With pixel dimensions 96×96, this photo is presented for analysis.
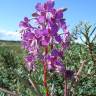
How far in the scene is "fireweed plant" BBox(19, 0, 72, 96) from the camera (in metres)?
3.57

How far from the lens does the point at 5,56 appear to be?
736cm

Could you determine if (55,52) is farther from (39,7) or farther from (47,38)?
(39,7)

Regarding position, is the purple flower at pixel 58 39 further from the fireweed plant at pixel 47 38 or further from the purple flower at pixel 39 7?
the purple flower at pixel 39 7

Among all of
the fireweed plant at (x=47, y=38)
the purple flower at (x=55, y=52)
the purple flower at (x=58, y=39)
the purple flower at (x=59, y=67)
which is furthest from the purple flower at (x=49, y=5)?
the purple flower at (x=59, y=67)

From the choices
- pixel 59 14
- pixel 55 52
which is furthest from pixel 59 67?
pixel 59 14

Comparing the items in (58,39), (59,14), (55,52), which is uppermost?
(59,14)

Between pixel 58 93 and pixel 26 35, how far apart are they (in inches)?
88.7

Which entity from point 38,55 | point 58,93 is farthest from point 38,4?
point 58,93

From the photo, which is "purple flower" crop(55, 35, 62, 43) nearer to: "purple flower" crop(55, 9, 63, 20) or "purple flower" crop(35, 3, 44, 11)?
"purple flower" crop(55, 9, 63, 20)

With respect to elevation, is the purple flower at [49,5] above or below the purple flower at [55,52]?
above

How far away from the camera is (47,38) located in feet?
11.7

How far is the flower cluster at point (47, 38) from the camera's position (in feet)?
11.7

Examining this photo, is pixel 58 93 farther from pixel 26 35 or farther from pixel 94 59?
pixel 26 35

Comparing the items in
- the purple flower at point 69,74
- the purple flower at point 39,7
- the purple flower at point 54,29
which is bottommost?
the purple flower at point 69,74
